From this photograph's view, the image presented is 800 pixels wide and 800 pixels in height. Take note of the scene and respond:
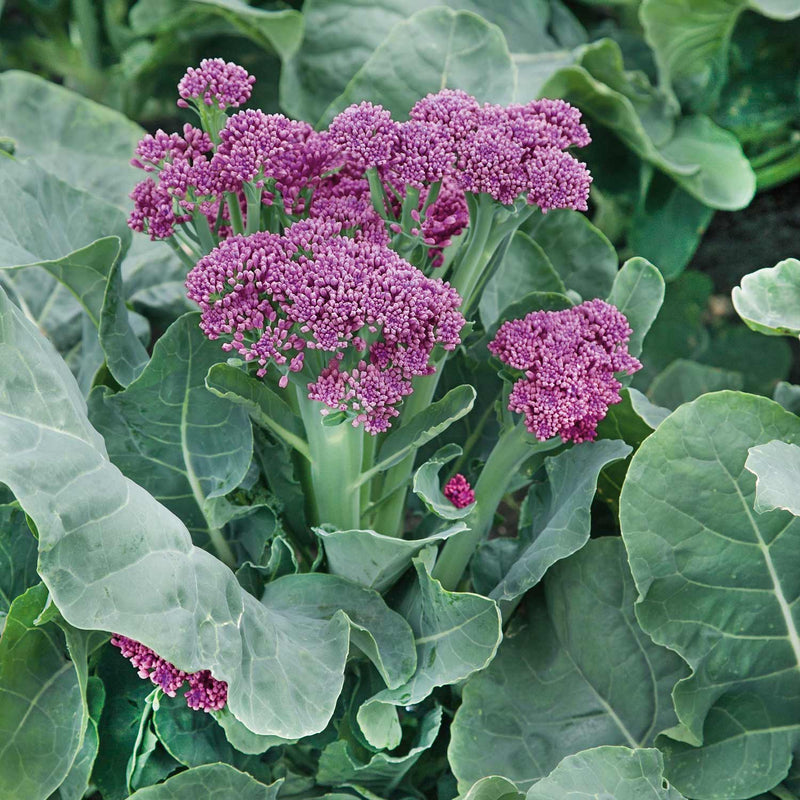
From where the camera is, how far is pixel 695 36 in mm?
1354

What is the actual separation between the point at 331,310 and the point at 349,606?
27 cm

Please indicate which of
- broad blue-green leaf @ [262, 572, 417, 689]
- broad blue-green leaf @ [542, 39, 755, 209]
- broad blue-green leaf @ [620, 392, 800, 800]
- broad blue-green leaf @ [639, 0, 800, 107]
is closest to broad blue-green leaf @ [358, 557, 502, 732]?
broad blue-green leaf @ [262, 572, 417, 689]

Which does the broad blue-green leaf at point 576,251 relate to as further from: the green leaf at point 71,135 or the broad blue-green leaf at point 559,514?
the green leaf at point 71,135

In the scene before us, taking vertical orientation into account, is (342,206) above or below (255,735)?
above

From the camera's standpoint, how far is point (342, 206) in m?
0.76

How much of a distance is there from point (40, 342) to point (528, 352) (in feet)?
1.22

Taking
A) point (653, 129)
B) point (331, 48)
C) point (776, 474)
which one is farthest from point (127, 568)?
point (653, 129)

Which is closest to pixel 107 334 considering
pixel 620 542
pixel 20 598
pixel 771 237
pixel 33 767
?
pixel 20 598

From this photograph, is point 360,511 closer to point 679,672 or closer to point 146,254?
point 679,672

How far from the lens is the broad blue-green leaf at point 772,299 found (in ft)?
2.68

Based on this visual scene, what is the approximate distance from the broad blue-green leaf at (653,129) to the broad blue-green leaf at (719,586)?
56cm

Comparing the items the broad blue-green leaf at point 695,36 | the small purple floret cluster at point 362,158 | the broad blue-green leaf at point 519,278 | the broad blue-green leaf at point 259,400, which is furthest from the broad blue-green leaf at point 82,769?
the broad blue-green leaf at point 695,36

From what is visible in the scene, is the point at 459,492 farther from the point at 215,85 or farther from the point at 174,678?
the point at 215,85

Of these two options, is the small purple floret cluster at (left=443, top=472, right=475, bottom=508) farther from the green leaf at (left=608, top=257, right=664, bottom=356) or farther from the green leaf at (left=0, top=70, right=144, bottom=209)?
the green leaf at (left=0, top=70, right=144, bottom=209)
